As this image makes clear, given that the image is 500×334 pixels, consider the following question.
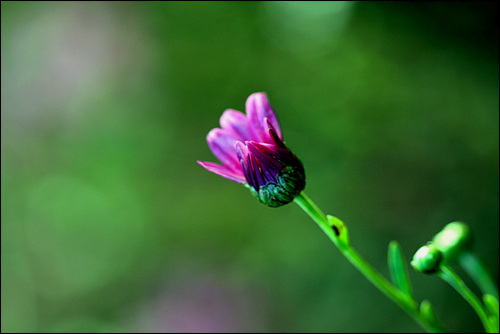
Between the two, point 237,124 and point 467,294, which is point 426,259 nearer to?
point 467,294

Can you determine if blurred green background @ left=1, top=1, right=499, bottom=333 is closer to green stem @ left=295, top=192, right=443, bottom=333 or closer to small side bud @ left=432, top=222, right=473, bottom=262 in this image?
small side bud @ left=432, top=222, right=473, bottom=262

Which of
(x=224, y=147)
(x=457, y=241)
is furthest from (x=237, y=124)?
(x=457, y=241)

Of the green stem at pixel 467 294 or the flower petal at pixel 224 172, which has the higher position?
the flower petal at pixel 224 172

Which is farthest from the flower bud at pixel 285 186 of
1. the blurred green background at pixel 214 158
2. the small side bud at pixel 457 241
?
the blurred green background at pixel 214 158

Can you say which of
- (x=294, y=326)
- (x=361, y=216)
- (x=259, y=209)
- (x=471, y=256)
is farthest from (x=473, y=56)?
(x=471, y=256)

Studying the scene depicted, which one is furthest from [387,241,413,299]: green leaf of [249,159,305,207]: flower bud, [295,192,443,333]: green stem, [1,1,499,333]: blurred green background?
[1,1,499,333]: blurred green background

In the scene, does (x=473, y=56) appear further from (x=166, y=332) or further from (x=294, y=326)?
(x=166, y=332)

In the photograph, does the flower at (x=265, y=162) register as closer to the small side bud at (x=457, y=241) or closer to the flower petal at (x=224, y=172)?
the flower petal at (x=224, y=172)
